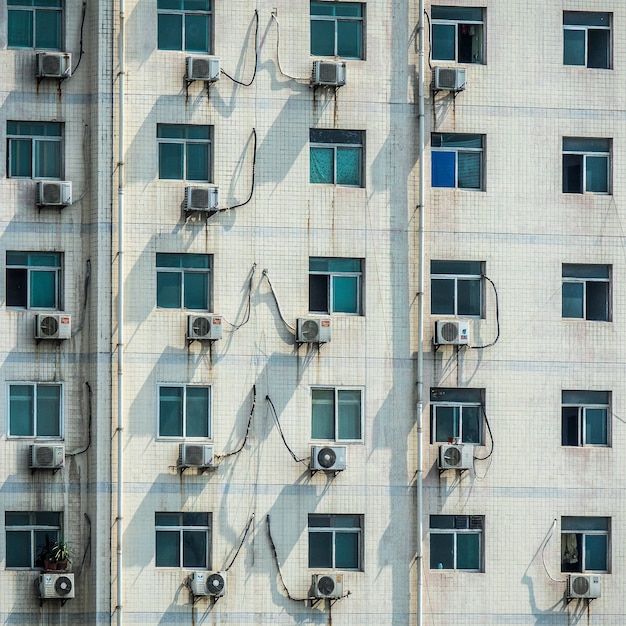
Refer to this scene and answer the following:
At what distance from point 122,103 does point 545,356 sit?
7.24 metres

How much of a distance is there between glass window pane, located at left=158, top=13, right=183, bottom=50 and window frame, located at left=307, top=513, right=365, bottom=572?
7175 millimetres

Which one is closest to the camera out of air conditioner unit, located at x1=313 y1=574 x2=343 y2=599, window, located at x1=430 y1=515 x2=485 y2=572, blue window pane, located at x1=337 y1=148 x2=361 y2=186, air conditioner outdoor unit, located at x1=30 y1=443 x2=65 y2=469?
air conditioner outdoor unit, located at x1=30 y1=443 x2=65 y2=469

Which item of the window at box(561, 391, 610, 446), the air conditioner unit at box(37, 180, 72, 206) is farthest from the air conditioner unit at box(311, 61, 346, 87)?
the window at box(561, 391, 610, 446)

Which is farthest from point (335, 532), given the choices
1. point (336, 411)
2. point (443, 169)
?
point (443, 169)

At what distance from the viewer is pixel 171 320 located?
72.3 feet

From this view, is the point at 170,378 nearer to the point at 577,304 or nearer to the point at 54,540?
the point at 54,540

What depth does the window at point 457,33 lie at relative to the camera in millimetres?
23047

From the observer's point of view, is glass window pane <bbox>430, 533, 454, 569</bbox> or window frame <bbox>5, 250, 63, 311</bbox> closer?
window frame <bbox>5, 250, 63, 311</bbox>

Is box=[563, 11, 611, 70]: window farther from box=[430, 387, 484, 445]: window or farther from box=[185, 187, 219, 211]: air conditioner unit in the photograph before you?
box=[185, 187, 219, 211]: air conditioner unit

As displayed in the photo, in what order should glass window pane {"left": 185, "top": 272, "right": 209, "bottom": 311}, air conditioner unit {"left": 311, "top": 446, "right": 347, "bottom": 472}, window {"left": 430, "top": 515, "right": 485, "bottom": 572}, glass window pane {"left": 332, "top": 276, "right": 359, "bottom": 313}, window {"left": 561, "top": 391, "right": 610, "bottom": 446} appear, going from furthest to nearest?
window {"left": 561, "top": 391, "right": 610, "bottom": 446}, glass window pane {"left": 332, "top": 276, "right": 359, "bottom": 313}, window {"left": 430, "top": 515, "right": 485, "bottom": 572}, glass window pane {"left": 185, "top": 272, "right": 209, "bottom": 311}, air conditioner unit {"left": 311, "top": 446, "right": 347, "bottom": 472}

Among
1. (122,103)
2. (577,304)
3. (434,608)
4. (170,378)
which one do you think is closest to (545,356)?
(577,304)

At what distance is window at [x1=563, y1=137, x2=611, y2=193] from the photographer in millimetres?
23062

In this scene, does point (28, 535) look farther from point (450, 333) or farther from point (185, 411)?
point (450, 333)

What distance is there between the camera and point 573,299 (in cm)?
2297
